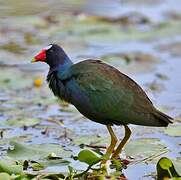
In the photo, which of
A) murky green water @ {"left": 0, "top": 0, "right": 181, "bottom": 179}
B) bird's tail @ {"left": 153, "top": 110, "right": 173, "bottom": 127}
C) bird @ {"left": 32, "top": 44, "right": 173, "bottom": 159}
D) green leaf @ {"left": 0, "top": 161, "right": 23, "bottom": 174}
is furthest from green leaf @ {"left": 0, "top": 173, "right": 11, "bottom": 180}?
bird's tail @ {"left": 153, "top": 110, "right": 173, "bottom": 127}

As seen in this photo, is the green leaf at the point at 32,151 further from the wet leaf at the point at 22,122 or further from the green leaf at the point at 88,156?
the wet leaf at the point at 22,122

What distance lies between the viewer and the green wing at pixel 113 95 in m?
4.86

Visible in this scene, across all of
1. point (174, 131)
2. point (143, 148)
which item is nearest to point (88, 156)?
point (143, 148)

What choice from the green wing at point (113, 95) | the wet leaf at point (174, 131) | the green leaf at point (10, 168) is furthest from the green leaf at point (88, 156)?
the wet leaf at point (174, 131)

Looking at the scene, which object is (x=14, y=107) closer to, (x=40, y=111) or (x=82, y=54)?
(x=40, y=111)

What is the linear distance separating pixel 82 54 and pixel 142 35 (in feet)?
4.54

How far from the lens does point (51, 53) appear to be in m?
5.31

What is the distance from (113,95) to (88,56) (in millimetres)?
3571

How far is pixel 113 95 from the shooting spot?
4879 mm

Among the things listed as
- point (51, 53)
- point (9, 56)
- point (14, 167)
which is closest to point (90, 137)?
point (51, 53)

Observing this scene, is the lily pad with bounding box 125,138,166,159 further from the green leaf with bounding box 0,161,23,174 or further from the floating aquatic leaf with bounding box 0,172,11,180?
the floating aquatic leaf with bounding box 0,172,11,180

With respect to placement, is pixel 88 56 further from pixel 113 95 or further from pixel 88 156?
pixel 88 156

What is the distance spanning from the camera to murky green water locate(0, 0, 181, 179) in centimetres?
561

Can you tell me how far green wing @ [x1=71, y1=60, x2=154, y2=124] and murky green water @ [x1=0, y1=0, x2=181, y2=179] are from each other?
0.37 meters
